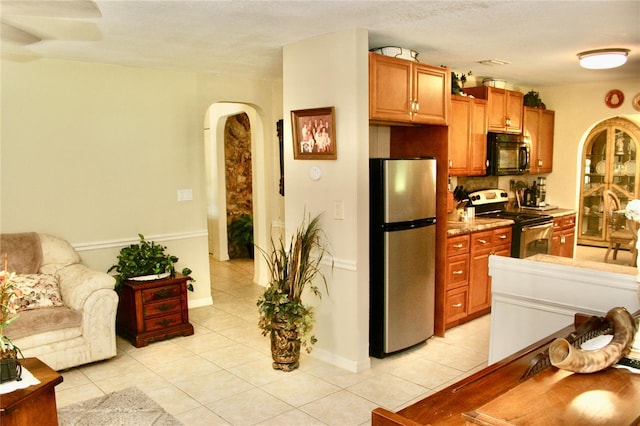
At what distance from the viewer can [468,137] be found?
4.95 m

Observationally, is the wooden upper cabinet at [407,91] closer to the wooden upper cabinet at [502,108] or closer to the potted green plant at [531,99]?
the wooden upper cabinet at [502,108]

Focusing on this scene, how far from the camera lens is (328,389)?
3.32 m

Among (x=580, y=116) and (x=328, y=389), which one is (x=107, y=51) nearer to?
(x=328, y=389)

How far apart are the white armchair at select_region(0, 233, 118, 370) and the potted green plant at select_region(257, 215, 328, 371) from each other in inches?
47.2

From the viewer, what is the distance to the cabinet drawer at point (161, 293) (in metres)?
4.16

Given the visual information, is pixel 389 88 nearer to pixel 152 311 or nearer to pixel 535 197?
pixel 152 311

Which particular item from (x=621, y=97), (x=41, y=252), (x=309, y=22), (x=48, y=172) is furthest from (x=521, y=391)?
(x=621, y=97)

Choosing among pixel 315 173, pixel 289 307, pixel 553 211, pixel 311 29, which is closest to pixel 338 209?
pixel 315 173

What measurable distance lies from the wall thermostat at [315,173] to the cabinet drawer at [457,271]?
1474 mm

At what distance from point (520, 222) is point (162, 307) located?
3580mm

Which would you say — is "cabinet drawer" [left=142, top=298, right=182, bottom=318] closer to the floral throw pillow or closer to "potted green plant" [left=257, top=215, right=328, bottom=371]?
the floral throw pillow

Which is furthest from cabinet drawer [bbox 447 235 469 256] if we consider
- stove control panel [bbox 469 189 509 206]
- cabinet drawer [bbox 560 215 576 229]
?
cabinet drawer [bbox 560 215 576 229]

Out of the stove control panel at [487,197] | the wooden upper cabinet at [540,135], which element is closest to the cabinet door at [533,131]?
the wooden upper cabinet at [540,135]

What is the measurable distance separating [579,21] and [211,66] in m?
3.09
